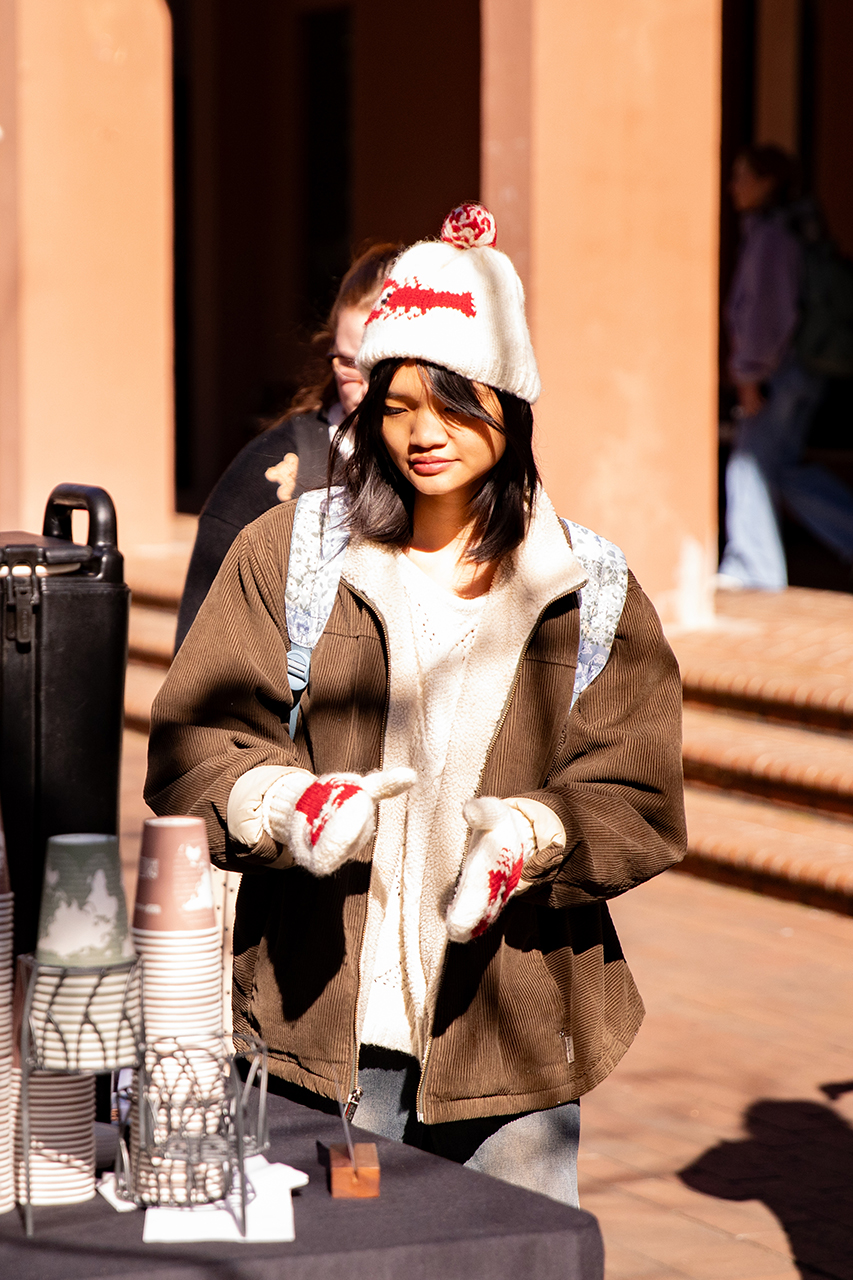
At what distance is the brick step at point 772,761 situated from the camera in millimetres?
6164

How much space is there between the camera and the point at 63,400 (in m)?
9.66

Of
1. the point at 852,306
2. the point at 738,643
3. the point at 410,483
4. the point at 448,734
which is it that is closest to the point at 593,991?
the point at 448,734

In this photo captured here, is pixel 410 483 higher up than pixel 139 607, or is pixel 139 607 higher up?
pixel 410 483

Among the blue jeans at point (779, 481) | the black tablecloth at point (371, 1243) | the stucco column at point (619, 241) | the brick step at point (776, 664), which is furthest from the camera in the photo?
the blue jeans at point (779, 481)

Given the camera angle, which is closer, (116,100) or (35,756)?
(35,756)

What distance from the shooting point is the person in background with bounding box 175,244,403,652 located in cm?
331

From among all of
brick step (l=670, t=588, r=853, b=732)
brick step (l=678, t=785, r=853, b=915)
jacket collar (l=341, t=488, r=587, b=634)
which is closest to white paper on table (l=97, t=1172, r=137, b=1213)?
jacket collar (l=341, t=488, r=587, b=634)

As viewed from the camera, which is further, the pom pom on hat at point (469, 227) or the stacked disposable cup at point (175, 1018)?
the pom pom on hat at point (469, 227)

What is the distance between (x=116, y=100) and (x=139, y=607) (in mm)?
2763

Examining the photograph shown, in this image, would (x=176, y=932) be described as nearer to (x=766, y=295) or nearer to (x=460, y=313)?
(x=460, y=313)

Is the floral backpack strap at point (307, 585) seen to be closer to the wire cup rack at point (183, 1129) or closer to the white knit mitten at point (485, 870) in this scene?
the white knit mitten at point (485, 870)

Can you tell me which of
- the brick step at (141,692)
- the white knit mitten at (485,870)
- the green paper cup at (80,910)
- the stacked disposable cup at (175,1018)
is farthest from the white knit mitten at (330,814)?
the brick step at (141,692)

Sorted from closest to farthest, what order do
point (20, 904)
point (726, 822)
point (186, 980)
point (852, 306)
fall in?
point (186, 980), point (20, 904), point (726, 822), point (852, 306)

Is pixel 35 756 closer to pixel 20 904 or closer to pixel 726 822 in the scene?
pixel 20 904
